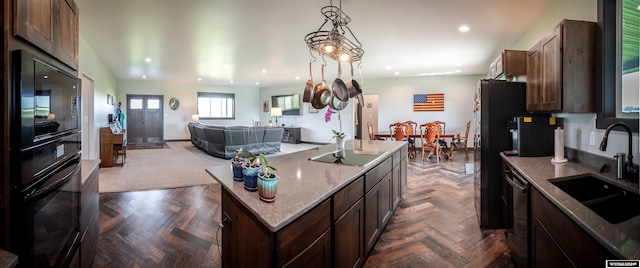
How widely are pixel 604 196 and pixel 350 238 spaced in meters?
1.51

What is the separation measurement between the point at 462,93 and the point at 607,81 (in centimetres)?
728

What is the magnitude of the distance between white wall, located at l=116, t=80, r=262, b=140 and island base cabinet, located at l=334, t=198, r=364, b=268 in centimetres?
1128

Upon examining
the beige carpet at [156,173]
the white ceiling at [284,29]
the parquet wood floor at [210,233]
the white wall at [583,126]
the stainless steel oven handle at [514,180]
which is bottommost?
the parquet wood floor at [210,233]

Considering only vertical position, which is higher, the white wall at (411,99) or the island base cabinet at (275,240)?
the white wall at (411,99)

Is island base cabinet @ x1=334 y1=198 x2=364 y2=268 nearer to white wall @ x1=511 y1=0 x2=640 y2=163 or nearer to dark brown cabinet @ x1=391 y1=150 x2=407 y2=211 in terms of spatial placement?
dark brown cabinet @ x1=391 y1=150 x2=407 y2=211

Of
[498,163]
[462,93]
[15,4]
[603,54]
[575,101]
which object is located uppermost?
[462,93]

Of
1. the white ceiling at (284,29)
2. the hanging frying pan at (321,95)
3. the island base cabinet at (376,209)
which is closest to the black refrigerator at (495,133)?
the island base cabinet at (376,209)

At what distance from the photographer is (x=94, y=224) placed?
218 cm

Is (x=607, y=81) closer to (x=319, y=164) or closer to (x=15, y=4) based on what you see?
(x=319, y=164)

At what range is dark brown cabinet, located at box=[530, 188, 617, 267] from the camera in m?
0.98

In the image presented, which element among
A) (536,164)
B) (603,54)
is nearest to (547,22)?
(603,54)

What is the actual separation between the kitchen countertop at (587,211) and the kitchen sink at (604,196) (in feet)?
0.14

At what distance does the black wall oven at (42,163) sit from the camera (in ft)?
2.94

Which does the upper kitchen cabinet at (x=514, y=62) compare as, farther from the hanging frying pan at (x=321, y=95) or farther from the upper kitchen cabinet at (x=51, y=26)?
the upper kitchen cabinet at (x=51, y=26)
